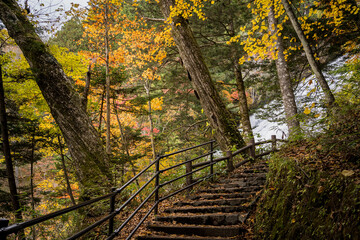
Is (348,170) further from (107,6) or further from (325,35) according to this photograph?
(107,6)

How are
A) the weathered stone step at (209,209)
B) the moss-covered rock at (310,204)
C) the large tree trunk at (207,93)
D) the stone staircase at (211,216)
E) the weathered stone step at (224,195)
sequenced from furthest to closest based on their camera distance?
the large tree trunk at (207,93), the weathered stone step at (224,195), the weathered stone step at (209,209), the stone staircase at (211,216), the moss-covered rock at (310,204)

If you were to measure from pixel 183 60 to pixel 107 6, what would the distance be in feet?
19.9

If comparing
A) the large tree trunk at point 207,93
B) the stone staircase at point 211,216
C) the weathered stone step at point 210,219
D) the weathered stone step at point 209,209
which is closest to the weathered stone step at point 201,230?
the stone staircase at point 211,216

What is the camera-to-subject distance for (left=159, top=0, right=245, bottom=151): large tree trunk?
7477 mm

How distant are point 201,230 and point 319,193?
6.17ft

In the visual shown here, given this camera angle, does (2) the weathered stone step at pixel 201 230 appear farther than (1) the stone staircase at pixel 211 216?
No

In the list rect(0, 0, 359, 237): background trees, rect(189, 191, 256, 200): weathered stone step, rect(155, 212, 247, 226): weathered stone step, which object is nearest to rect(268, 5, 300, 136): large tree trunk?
rect(0, 0, 359, 237): background trees

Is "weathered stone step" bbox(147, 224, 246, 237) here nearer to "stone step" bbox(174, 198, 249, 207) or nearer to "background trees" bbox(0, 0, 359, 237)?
"stone step" bbox(174, 198, 249, 207)

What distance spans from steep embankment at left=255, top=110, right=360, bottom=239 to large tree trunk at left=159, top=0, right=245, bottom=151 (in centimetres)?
404

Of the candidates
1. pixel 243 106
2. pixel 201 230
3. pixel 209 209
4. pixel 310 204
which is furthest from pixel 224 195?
pixel 243 106

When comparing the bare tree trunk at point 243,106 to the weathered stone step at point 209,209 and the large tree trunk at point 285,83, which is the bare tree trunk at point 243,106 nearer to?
the large tree trunk at point 285,83

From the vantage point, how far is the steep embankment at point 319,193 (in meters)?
1.99

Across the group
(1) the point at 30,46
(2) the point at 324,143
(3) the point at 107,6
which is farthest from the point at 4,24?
(2) the point at 324,143

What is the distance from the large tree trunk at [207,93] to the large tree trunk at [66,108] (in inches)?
149
